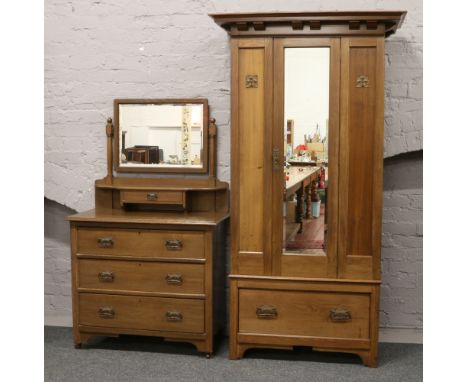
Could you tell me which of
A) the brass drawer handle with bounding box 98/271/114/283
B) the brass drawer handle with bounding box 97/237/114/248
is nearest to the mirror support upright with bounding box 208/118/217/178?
the brass drawer handle with bounding box 97/237/114/248

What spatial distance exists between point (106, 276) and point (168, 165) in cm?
84

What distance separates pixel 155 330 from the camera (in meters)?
3.47

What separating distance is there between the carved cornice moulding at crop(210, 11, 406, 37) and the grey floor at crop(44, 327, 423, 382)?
1.90 m

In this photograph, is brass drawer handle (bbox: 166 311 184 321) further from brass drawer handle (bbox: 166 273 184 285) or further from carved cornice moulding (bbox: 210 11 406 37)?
carved cornice moulding (bbox: 210 11 406 37)

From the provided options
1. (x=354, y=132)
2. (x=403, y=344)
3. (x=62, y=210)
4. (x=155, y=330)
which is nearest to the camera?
(x=354, y=132)

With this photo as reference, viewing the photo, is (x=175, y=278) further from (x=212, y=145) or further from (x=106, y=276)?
(x=212, y=145)

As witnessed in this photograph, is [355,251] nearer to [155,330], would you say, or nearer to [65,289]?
[155,330]

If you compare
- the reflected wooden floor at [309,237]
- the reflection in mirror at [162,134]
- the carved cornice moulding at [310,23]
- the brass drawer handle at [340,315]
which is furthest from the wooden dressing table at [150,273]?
the carved cornice moulding at [310,23]

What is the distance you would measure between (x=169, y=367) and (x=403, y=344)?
5.01ft

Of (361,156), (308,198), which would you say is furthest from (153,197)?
(361,156)

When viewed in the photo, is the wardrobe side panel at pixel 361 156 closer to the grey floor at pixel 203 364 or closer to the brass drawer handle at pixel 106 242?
the grey floor at pixel 203 364

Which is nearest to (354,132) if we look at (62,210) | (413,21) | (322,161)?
(322,161)

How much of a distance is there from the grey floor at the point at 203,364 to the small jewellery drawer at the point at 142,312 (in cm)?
19

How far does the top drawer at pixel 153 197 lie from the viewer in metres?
3.68
